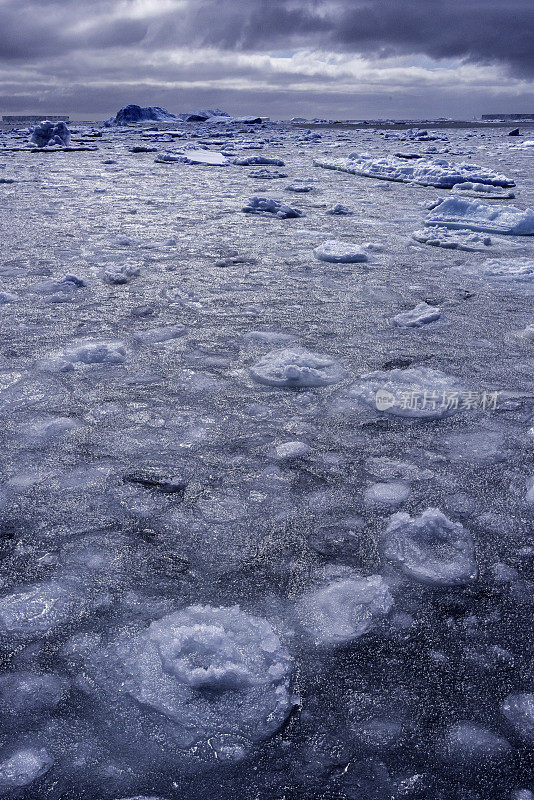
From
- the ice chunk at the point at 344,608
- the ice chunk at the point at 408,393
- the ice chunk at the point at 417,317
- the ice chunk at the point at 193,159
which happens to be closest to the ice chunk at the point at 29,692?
the ice chunk at the point at 344,608

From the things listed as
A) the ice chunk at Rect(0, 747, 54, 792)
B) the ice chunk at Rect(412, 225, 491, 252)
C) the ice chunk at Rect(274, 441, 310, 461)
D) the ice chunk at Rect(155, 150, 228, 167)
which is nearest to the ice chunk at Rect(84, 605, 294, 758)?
the ice chunk at Rect(0, 747, 54, 792)

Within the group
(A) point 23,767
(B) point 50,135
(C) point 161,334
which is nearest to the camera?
(A) point 23,767

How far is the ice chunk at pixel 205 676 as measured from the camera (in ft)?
3.20

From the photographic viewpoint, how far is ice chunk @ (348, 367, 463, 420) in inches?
81.6

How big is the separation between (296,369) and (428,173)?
27.1ft

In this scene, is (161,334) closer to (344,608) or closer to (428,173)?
(344,608)

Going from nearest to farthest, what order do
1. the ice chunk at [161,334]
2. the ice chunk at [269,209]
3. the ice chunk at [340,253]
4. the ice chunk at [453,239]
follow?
1. the ice chunk at [161,334]
2. the ice chunk at [340,253]
3. the ice chunk at [453,239]
4. the ice chunk at [269,209]

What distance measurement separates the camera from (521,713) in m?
1.00

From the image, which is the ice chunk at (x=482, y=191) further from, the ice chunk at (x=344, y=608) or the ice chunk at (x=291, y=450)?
the ice chunk at (x=344, y=608)

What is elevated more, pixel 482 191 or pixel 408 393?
pixel 482 191

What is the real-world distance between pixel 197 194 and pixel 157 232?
122 inches

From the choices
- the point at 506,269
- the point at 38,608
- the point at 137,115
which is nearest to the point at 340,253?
the point at 506,269

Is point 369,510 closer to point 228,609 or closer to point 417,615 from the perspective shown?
point 417,615

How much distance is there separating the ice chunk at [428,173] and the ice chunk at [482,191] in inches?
8.3
